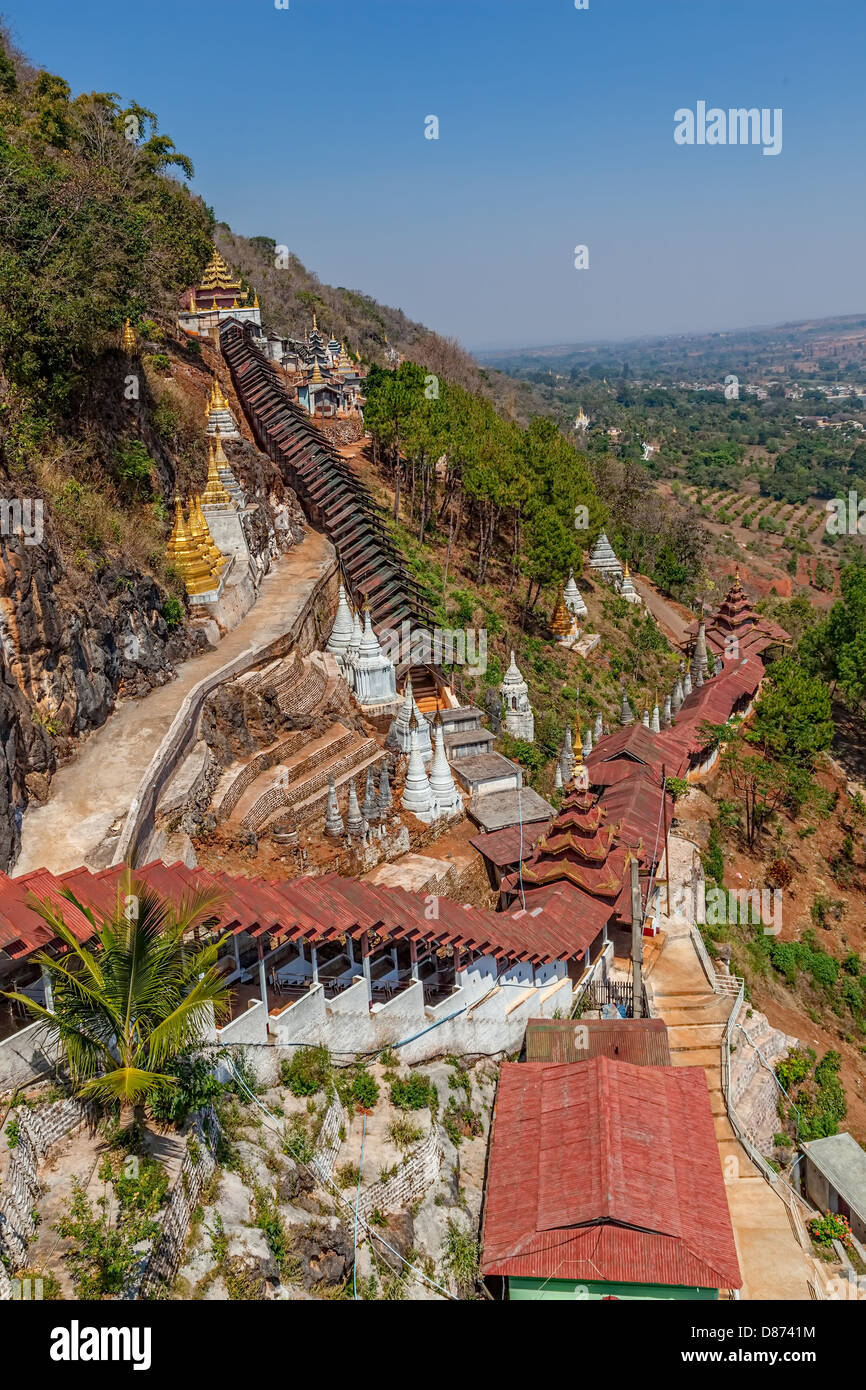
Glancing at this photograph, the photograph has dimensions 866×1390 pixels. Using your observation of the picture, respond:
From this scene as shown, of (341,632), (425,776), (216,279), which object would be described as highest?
(216,279)

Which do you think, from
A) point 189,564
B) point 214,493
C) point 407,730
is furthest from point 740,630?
point 189,564

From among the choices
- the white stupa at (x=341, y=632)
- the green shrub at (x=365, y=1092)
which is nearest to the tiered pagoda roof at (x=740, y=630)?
the white stupa at (x=341, y=632)

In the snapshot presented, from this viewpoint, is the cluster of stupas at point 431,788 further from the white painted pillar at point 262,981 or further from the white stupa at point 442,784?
the white painted pillar at point 262,981

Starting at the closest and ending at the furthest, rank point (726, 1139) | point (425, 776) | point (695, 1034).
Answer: point (726, 1139) < point (695, 1034) < point (425, 776)

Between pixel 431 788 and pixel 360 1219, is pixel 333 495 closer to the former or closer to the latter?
pixel 431 788

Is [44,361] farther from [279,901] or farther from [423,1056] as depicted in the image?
[423,1056]

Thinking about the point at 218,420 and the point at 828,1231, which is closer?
the point at 828,1231

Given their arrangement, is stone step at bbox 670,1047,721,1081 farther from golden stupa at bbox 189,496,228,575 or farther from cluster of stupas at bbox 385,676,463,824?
golden stupa at bbox 189,496,228,575
